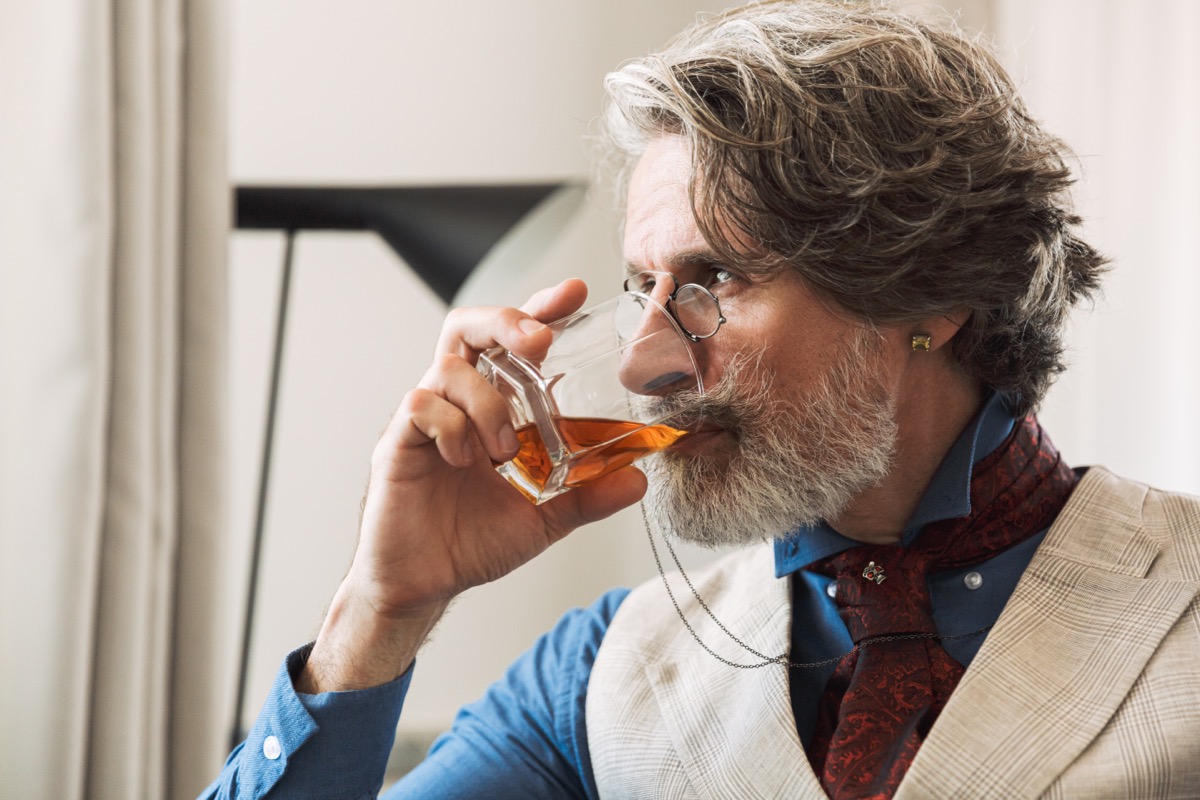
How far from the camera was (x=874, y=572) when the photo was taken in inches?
46.6

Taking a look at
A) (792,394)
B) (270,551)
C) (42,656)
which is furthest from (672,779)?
(270,551)

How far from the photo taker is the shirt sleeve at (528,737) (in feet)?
4.21

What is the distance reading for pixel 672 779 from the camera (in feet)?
3.80

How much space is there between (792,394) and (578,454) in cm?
35

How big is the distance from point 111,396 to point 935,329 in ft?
3.25

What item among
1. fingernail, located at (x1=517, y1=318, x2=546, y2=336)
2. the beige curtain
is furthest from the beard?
the beige curtain

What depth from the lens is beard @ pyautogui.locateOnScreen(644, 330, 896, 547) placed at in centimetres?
114

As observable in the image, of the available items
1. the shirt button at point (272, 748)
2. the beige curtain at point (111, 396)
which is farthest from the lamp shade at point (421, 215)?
the shirt button at point (272, 748)

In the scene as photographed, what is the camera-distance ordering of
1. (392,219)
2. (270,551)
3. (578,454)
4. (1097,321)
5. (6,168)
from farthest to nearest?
(270,551) → (1097,321) → (392,219) → (6,168) → (578,454)

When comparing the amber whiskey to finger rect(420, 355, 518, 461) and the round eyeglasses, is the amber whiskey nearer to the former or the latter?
finger rect(420, 355, 518, 461)

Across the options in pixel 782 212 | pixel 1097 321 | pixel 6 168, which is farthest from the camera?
pixel 1097 321

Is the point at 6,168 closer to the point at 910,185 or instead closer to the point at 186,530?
the point at 186,530

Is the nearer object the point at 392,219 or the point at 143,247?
the point at 143,247

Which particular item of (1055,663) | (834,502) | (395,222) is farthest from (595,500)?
(395,222)
